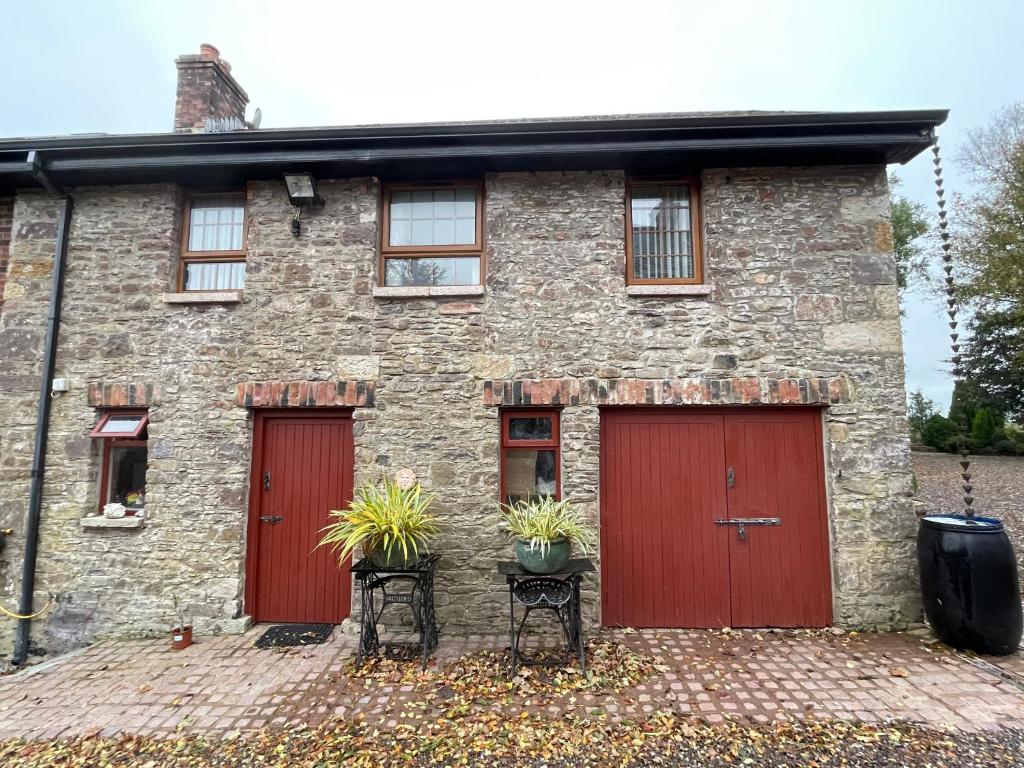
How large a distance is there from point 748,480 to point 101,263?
7.12 m

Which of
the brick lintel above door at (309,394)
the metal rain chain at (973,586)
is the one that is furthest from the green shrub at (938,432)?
Answer: the brick lintel above door at (309,394)

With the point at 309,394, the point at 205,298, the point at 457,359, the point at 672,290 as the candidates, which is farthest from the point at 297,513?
the point at 672,290

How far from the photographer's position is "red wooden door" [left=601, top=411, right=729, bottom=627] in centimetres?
496

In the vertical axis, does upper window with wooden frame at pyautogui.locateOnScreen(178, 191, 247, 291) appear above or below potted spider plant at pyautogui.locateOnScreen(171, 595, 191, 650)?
above

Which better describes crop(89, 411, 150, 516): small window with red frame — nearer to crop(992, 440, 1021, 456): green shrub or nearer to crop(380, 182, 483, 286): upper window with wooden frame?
crop(380, 182, 483, 286): upper window with wooden frame

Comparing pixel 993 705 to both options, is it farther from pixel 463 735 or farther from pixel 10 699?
pixel 10 699

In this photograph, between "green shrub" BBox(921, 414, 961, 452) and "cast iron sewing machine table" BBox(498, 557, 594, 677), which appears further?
"green shrub" BBox(921, 414, 961, 452)

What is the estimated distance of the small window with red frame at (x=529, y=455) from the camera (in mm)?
5047

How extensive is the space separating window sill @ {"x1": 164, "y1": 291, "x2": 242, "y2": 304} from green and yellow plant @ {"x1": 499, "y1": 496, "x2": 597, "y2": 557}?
11.4ft

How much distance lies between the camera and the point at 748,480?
16.5 ft

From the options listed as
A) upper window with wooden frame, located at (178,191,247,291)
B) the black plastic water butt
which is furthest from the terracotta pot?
the black plastic water butt

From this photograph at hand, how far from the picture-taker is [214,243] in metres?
5.53

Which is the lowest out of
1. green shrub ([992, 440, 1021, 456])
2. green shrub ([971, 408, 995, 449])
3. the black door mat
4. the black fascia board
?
the black door mat

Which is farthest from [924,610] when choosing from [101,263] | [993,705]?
[101,263]
